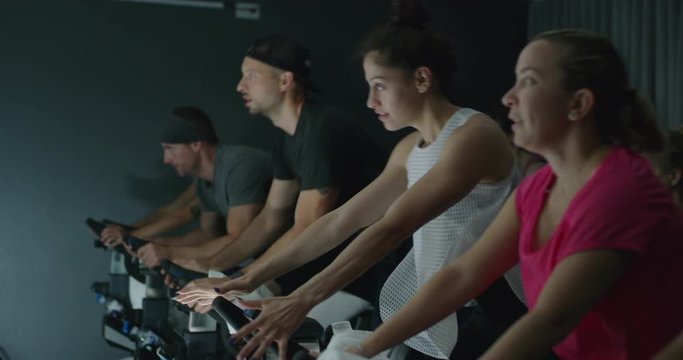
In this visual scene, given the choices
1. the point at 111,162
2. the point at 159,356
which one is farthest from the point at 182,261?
the point at 111,162

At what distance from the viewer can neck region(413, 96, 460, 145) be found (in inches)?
86.3

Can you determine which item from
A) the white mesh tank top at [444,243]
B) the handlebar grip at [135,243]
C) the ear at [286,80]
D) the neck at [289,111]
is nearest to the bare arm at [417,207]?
the white mesh tank top at [444,243]

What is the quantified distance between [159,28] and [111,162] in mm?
827

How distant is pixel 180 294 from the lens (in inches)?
82.3

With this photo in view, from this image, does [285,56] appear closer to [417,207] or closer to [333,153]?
[333,153]

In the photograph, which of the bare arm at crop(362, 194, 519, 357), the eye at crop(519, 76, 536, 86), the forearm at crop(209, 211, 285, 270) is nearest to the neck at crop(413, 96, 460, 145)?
the bare arm at crop(362, 194, 519, 357)

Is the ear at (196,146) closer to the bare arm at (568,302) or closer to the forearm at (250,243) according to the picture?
the forearm at (250,243)

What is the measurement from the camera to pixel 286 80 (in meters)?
3.42

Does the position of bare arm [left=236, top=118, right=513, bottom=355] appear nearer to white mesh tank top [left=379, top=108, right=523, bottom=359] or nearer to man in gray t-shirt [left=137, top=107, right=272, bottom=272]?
white mesh tank top [left=379, top=108, right=523, bottom=359]

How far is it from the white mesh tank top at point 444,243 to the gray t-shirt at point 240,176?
1.79 metres

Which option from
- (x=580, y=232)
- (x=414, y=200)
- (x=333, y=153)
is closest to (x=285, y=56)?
(x=333, y=153)

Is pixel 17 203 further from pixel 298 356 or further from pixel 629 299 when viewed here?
pixel 629 299

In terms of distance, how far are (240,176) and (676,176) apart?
2123 millimetres

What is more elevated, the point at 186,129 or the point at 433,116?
the point at 433,116
